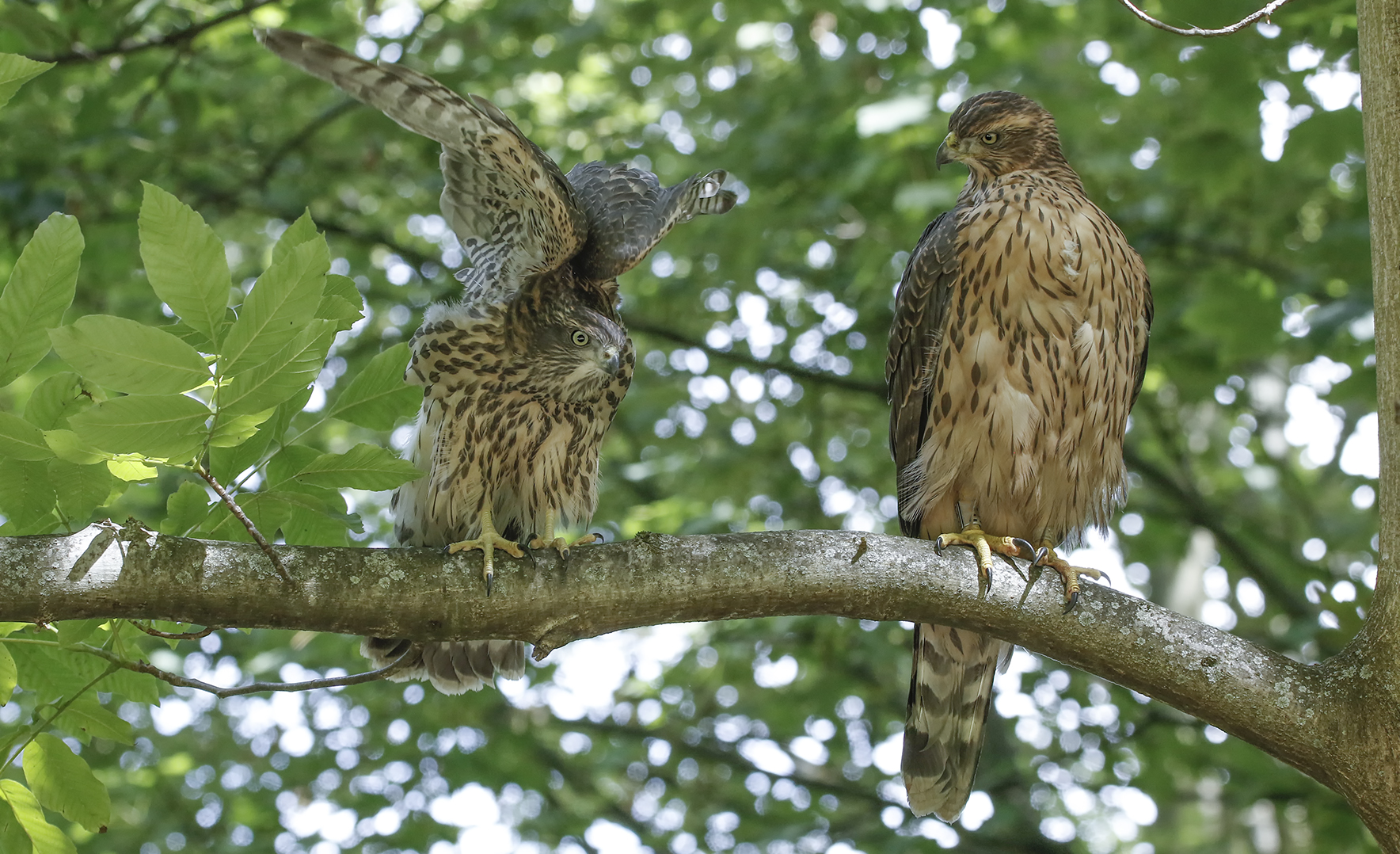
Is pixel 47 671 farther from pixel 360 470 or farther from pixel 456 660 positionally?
pixel 456 660

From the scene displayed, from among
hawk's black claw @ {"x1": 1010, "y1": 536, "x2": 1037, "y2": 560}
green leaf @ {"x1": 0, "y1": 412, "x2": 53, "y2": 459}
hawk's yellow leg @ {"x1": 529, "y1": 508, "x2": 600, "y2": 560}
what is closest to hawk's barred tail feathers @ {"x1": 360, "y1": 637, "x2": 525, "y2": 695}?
hawk's yellow leg @ {"x1": 529, "y1": 508, "x2": 600, "y2": 560}

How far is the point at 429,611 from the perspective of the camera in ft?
8.14

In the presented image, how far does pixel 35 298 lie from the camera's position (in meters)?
2.01

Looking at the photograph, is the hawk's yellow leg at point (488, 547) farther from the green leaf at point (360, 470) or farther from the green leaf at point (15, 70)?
the green leaf at point (15, 70)

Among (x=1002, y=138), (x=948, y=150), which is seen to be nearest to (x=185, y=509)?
(x=948, y=150)

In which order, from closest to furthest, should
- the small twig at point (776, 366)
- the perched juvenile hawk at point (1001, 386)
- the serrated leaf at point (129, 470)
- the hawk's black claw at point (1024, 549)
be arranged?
the serrated leaf at point (129, 470), the hawk's black claw at point (1024, 549), the perched juvenile hawk at point (1001, 386), the small twig at point (776, 366)

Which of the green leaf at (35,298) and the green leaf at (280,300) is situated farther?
the green leaf at (35,298)

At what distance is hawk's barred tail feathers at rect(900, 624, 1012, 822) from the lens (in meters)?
3.91

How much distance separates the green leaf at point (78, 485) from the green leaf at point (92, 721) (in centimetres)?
42

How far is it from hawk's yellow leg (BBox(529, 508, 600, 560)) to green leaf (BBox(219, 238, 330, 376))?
928 mm

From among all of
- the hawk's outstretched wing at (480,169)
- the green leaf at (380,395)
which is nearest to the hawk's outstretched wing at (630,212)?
the hawk's outstretched wing at (480,169)

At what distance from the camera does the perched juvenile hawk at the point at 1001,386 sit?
3.67 m

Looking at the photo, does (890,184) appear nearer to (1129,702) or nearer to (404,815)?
(1129,702)

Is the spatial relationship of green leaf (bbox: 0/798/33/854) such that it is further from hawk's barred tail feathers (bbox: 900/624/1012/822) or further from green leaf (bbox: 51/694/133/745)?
hawk's barred tail feathers (bbox: 900/624/1012/822)
